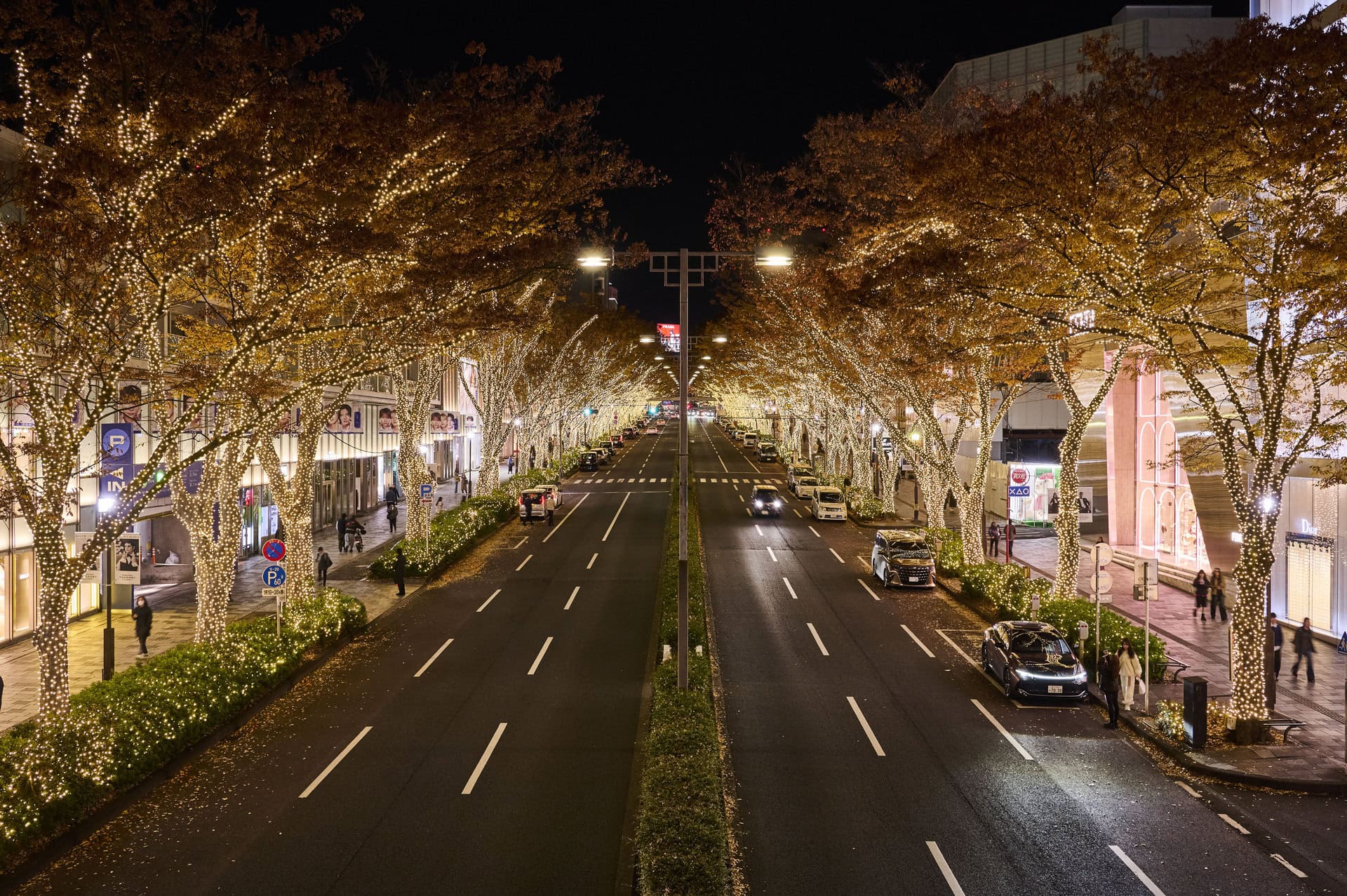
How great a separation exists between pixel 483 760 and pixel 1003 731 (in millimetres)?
8486

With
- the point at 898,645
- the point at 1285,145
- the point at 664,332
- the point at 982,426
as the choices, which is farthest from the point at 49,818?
the point at 664,332

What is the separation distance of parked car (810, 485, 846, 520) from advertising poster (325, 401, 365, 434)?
71.6ft

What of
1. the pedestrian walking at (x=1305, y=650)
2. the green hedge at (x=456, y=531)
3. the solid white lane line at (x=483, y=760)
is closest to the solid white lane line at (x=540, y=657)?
the solid white lane line at (x=483, y=760)

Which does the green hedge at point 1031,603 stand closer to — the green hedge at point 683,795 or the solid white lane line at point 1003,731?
the solid white lane line at point 1003,731

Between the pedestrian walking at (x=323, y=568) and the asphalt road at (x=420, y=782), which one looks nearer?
the asphalt road at (x=420, y=782)

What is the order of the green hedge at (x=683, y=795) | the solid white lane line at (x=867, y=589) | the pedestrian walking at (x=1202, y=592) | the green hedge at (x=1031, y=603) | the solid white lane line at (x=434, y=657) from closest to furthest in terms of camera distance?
1. the green hedge at (x=683, y=795)
2. the green hedge at (x=1031, y=603)
3. the solid white lane line at (x=434, y=657)
4. the pedestrian walking at (x=1202, y=592)
5. the solid white lane line at (x=867, y=589)

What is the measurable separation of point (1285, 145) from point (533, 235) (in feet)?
46.8

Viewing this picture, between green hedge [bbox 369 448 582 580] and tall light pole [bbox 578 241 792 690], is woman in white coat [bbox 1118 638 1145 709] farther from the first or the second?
green hedge [bbox 369 448 582 580]

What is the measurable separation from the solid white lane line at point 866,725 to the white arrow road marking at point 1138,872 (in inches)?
148

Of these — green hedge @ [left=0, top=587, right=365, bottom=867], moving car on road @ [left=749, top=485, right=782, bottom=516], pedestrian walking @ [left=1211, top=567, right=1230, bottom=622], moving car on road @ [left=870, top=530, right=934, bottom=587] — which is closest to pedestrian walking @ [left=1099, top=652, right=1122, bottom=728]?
pedestrian walking @ [left=1211, top=567, right=1230, bottom=622]

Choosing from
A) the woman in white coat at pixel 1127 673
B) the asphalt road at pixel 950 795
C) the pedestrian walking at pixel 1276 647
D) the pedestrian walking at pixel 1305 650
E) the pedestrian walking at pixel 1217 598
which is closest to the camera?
the asphalt road at pixel 950 795

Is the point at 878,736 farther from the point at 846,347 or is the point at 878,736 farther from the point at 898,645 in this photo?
the point at 846,347

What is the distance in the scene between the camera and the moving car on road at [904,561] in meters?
Answer: 27.1

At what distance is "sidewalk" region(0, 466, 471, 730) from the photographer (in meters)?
17.1
